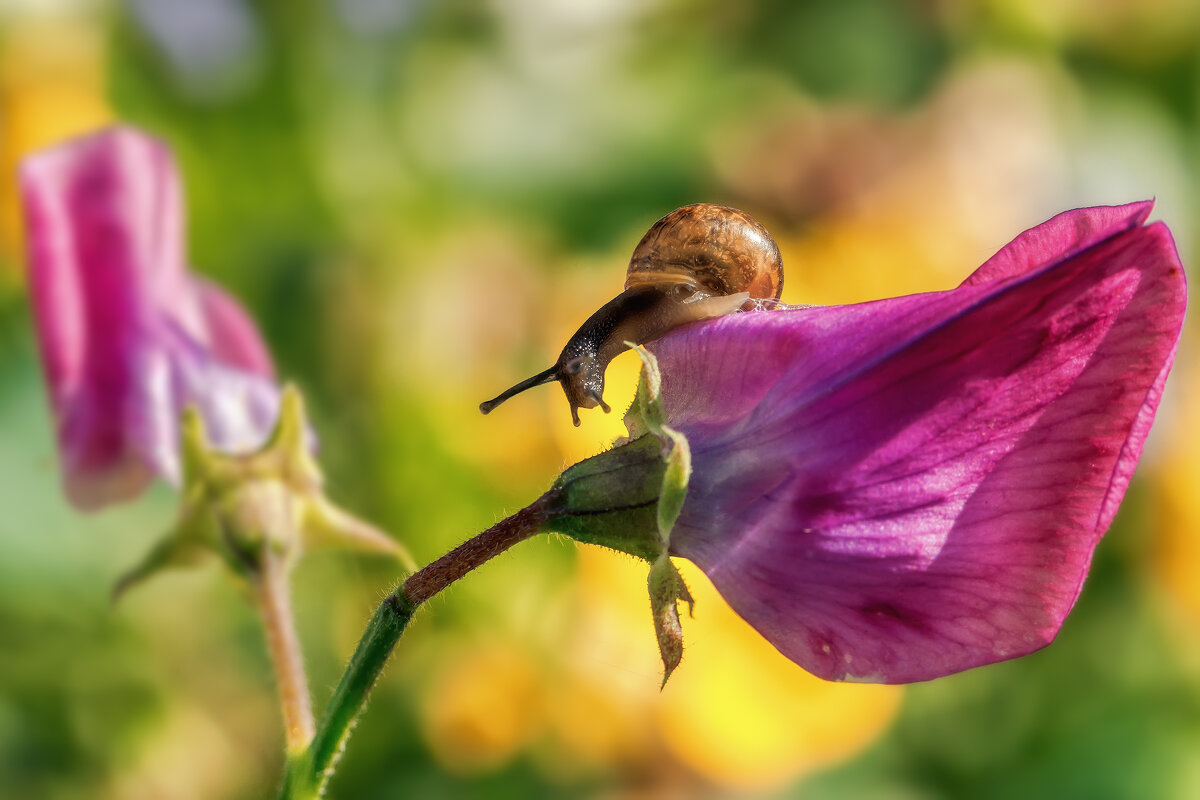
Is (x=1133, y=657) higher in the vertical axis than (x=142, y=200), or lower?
lower

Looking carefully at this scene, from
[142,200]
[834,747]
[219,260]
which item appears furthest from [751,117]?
[142,200]

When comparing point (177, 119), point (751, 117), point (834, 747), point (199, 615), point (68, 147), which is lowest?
point (199, 615)

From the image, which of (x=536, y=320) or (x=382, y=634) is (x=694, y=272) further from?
(x=536, y=320)

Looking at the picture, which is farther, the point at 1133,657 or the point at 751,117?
the point at 751,117

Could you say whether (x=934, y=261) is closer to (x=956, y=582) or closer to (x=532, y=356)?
(x=532, y=356)

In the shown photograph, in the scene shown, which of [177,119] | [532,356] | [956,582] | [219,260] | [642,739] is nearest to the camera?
[956,582]
